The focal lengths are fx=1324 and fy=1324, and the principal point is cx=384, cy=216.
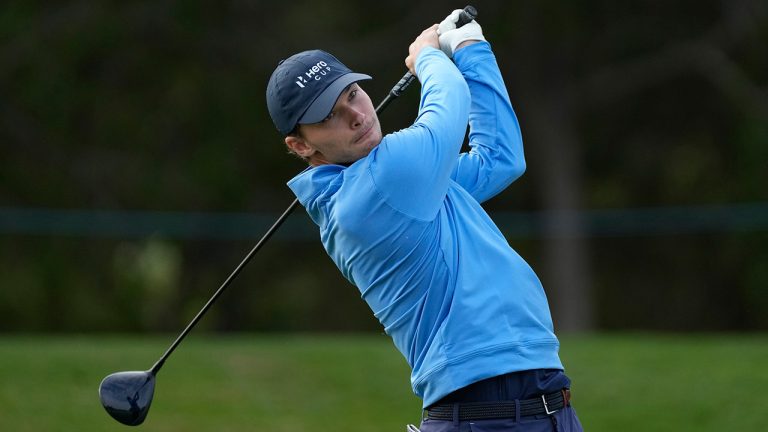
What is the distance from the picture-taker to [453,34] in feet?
12.7

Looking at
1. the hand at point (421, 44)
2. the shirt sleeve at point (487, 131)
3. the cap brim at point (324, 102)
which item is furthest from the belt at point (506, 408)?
the hand at point (421, 44)

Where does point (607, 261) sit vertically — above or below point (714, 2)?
below

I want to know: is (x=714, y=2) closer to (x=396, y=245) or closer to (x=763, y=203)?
(x=763, y=203)

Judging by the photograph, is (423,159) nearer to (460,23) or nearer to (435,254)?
(435,254)

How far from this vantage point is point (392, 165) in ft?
11.1

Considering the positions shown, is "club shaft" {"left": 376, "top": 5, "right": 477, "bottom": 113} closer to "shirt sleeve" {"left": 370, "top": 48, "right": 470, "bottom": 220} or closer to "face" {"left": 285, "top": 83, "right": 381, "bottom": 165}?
"face" {"left": 285, "top": 83, "right": 381, "bottom": 165}

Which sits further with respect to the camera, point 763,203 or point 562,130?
point 562,130

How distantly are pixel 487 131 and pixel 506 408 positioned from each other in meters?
0.88

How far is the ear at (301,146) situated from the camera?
11.9ft

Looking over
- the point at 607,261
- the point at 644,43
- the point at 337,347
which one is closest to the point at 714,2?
the point at 644,43

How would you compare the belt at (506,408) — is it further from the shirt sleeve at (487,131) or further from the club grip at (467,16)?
the club grip at (467,16)

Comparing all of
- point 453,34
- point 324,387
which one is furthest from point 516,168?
point 324,387

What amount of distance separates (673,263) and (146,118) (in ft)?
27.3

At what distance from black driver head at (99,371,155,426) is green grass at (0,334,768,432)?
14.6ft
